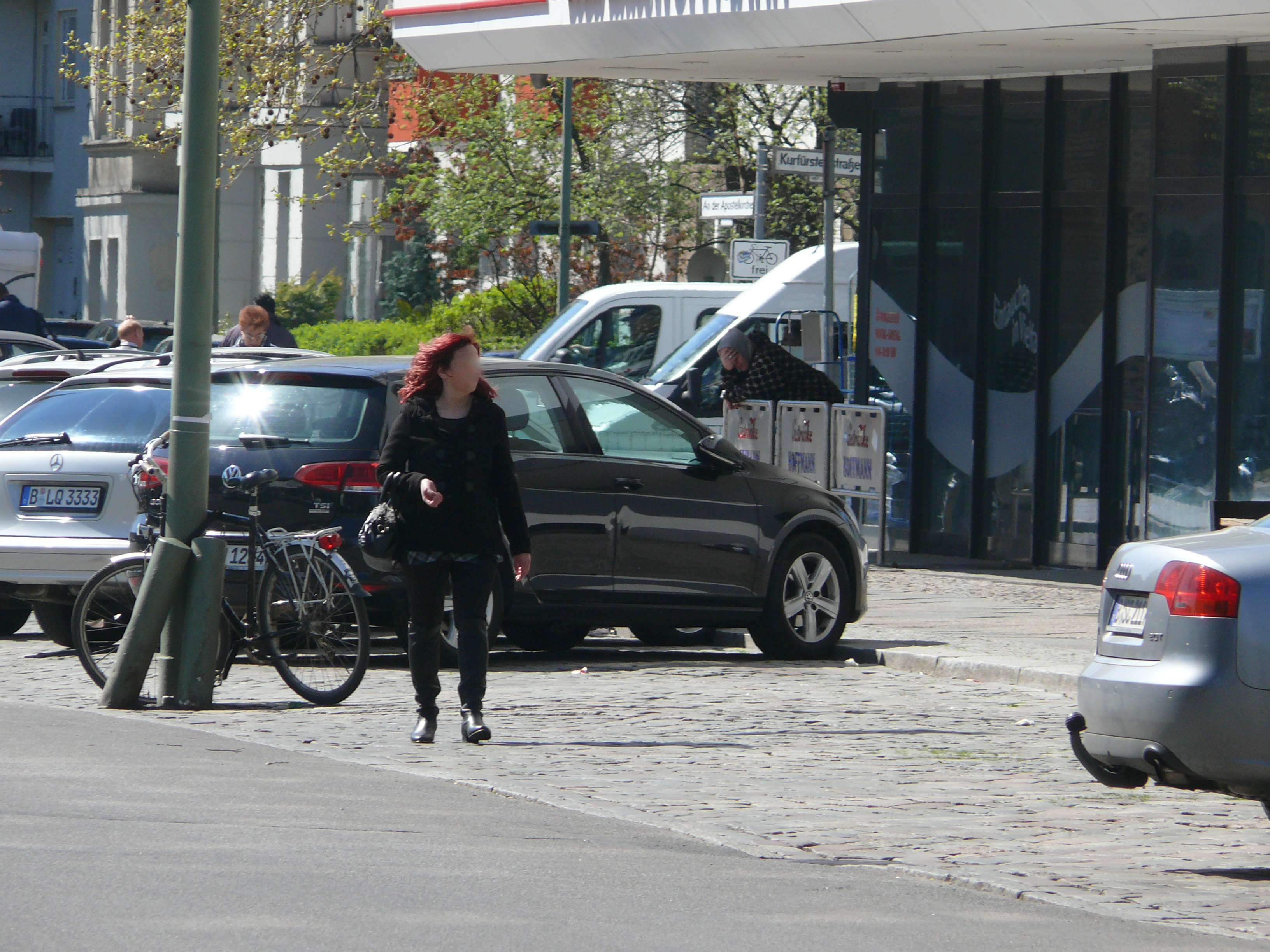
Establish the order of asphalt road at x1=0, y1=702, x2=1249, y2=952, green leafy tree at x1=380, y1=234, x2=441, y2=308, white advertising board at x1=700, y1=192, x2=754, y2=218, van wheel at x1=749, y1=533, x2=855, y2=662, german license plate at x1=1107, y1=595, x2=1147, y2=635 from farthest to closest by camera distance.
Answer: green leafy tree at x1=380, y1=234, x2=441, y2=308 < white advertising board at x1=700, y1=192, x2=754, y2=218 < van wheel at x1=749, y1=533, x2=855, y2=662 < german license plate at x1=1107, y1=595, x2=1147, y2=635 < asphalt road at x1=0, y1=702, x2=1249, y2=952

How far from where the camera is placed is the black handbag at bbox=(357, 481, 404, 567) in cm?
930

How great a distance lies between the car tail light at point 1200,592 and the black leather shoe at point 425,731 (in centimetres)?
348

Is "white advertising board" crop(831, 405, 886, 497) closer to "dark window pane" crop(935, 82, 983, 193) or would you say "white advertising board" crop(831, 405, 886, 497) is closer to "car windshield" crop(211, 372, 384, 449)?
"dark window pane" crop(935, 82, 983, 193)

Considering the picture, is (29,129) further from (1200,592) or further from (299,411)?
(1200,592)

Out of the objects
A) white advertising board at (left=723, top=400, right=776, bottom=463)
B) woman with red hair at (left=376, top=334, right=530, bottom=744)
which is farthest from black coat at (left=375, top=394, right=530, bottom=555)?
white advertising board at (left=723, top=400, right=776, bottom=463)

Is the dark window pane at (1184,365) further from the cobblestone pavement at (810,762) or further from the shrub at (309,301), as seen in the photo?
the shrub at (309,301)

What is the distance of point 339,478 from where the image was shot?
11344mm

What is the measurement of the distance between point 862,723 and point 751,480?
2.52 m

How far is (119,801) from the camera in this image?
7555mm

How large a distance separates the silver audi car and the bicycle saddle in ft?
16.0

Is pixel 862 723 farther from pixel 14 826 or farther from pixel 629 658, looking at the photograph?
pixel 14 826

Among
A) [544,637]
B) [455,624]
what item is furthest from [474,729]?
[544,637]

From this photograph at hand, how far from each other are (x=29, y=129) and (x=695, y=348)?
3521 centimetres

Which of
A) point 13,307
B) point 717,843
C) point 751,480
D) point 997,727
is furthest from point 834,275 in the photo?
point 717,843
